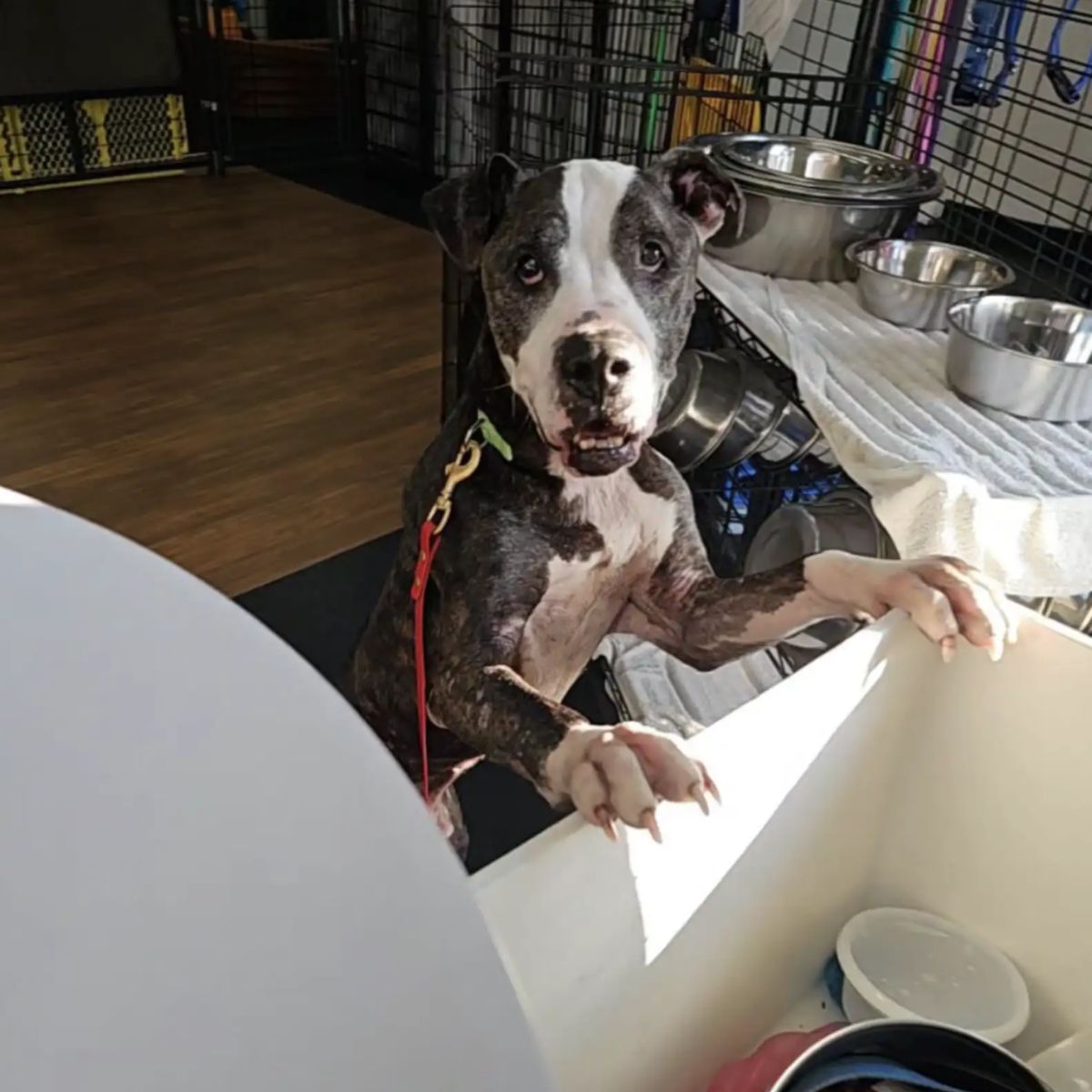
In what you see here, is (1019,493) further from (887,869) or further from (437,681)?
(437,681)

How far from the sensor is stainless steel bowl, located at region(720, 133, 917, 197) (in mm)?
1646

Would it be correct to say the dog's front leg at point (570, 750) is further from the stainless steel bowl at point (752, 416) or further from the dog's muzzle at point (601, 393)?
the stainless steel bowl at point (752, 416)

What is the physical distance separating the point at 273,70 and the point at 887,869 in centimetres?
514

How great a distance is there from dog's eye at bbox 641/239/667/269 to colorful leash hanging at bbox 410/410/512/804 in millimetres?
222

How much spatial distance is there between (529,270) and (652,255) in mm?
126

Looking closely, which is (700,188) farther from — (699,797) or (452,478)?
(699,797)

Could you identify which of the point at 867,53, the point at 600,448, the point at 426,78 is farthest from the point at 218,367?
the point at 600,448

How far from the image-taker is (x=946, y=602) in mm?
848

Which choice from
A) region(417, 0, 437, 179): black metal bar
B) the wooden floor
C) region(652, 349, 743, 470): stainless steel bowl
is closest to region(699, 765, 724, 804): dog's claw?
region(652, 349, 743, 470): stainless steel bowl

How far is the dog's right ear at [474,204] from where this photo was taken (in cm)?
114

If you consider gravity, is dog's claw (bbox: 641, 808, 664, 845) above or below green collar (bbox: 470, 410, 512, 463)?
above

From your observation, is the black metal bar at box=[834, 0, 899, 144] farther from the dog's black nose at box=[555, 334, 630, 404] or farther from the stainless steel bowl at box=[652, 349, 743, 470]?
the dog's black nose at box=[555, 334, 630, 404]

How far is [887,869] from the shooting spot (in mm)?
965

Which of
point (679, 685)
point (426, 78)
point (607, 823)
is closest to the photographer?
point (607, 823)
